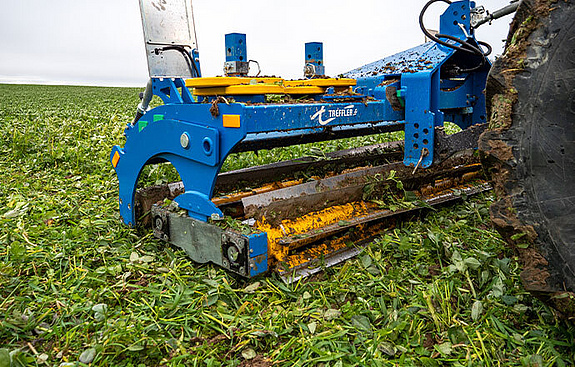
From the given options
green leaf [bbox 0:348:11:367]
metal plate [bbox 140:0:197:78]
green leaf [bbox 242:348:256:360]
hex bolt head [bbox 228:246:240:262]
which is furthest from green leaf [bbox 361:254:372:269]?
metal plate [bbox 140:0:197:78]

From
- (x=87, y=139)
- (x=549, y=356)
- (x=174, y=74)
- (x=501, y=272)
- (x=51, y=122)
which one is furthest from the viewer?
(x=51, y=122)

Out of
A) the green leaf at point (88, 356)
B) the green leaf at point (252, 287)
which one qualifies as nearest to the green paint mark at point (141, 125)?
the green leaf at point (252, 287)

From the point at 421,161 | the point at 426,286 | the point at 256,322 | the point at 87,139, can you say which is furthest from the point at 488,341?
the point at 87,139

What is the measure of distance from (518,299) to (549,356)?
0.35 metres

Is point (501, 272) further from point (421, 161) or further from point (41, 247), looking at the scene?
point (41, 247)

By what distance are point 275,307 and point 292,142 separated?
1.63 metres

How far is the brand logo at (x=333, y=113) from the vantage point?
2807 mm

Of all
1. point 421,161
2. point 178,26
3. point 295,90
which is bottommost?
point 421,161

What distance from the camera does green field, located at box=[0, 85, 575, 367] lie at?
6.73 ft

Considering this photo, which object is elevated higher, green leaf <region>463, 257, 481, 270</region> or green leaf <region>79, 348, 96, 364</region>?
green leaf <region>463, 257, 481, 270</region>

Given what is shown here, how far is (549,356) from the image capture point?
6.30ft

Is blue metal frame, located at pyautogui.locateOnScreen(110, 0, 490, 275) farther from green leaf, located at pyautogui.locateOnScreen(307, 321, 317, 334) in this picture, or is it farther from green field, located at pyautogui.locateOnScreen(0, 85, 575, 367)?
green leaf, located at pyautogui.locateOnScreen(307, 321, 317, 334)

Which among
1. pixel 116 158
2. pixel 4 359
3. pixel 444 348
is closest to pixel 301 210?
pixel 444 348

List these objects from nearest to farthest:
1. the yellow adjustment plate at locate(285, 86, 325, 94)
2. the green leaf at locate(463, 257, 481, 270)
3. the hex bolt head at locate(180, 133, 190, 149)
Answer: the green leaf at locate(463, 257, 481, 270)
the hex bolt head at locate(180, 133, 190, 149)
the yellow adjustment plate at locate(285, 86, 325, 94)
